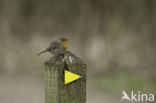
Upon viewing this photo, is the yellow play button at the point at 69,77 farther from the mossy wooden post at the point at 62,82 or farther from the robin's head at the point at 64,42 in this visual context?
the robin's head at the point at 64,42

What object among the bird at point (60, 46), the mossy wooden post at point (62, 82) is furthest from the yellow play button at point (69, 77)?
the bird at point (60, 46)

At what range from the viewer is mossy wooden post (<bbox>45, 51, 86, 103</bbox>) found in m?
3.93

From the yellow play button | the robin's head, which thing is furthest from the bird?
the yellow play button

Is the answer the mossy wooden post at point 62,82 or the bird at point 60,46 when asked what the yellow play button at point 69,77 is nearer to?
the mossy wooden post at point 62,82

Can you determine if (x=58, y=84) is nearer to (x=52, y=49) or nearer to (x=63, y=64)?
(x=63, y=64)

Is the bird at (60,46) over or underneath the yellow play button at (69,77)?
over

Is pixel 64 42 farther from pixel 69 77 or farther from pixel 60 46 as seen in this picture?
pixel 69 77

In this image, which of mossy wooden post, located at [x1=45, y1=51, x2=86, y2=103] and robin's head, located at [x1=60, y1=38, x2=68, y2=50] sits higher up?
robin's head, located at [x1=60, y1=38, x2=68, y2=50]

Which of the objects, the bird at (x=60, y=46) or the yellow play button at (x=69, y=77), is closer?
the yellow play button at (x=69, y=77)

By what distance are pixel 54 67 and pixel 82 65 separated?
0.37 metres

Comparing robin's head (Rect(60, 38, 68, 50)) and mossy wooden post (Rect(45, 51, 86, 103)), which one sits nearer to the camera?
mossy wooden post (Rect(45, 51, 86, 103))

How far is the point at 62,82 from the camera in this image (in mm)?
3943

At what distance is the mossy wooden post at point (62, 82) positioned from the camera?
393cm

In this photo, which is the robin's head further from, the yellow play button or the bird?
the yellow play button
